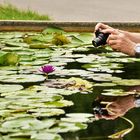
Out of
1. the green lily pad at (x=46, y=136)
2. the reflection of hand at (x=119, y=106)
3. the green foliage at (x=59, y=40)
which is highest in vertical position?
the green lily pad at (x=46, y=136)

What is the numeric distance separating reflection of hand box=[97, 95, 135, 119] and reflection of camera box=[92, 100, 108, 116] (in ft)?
0.05

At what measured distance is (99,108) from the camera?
6.73 ft

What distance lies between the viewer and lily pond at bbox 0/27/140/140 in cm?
176

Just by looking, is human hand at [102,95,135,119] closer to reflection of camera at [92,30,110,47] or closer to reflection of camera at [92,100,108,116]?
reflection of camera at [92,100,108,116]

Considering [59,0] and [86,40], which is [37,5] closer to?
[59,0]

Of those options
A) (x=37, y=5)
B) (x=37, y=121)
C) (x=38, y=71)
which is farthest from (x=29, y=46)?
(x=37, y=5)

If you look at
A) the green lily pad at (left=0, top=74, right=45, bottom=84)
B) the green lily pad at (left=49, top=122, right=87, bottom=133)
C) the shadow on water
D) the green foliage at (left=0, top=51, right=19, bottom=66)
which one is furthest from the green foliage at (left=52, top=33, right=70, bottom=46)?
the green lily pad at (left=49, top=122, right=87, bottom=133)

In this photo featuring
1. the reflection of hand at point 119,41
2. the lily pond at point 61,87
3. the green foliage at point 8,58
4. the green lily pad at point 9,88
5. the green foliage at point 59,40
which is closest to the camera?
the lily pond at point 61,87

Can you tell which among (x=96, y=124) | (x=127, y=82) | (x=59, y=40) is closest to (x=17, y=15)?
(x=59, y=40)

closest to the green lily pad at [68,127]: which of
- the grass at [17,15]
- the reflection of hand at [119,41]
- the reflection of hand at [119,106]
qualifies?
the reflection of hand at [119,106]

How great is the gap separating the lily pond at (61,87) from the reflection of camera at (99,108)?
2cm

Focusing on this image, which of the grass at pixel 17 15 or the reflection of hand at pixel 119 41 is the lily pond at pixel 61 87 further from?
the grass at pixel 17 15

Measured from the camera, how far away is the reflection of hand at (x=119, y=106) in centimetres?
197

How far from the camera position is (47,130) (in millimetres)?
1729
